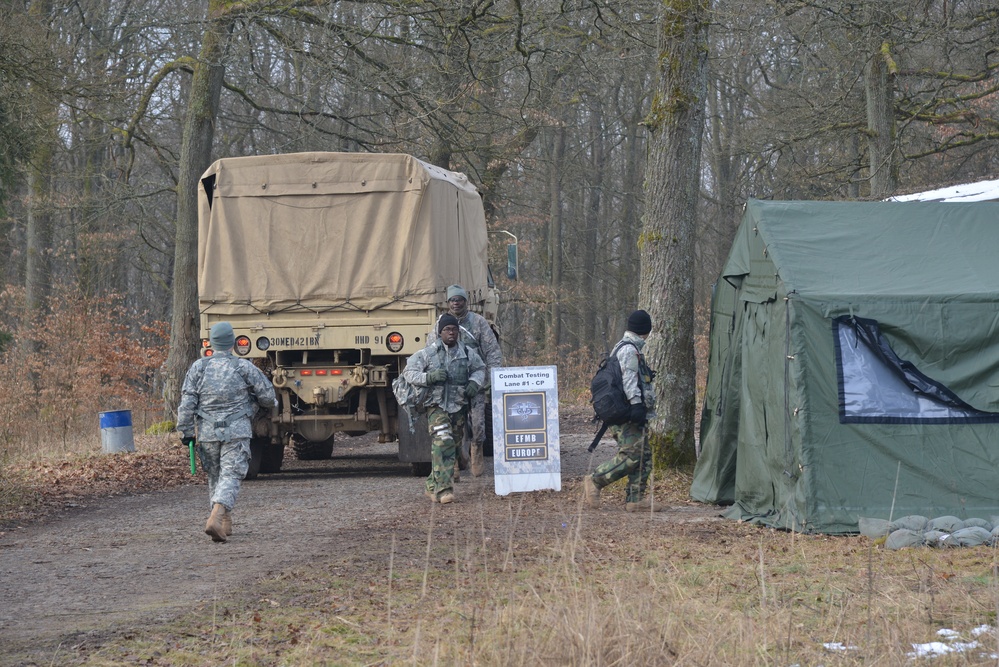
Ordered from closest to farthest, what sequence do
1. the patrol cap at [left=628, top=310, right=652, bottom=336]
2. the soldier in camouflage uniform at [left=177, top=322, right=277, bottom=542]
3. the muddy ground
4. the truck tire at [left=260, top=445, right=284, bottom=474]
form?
the muddy ground → the soldier in camouflage uniform at [left=177, top=322, right=277, bottom=542] → the patrol cap at [left=628, top=310, right=652, bottom=336] → the truck tire at [left=260, top=445, right=284, bottom=474]

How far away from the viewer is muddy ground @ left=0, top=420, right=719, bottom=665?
6.71 meters

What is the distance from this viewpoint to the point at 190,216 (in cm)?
1780

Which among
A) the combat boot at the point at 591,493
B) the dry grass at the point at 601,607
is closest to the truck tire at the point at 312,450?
the combat boot at the point at 591,493

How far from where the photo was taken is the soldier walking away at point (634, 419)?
33.8ft

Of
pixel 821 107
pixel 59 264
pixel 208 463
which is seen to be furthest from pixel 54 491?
pixel 59 264

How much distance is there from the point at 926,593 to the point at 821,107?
16.5 m

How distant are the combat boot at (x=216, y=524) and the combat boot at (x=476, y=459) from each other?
4160 millimetres

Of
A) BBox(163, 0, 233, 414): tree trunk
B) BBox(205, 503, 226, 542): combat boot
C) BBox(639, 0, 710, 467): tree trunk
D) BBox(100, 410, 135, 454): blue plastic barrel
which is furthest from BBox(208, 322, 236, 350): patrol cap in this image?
BBox(163, 0, 233, 414): tree trunk

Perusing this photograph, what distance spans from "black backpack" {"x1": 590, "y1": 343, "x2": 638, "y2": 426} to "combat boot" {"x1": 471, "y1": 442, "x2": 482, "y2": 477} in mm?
2757

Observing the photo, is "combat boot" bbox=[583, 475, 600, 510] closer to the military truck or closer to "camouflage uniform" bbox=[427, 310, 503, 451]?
"camouflage uniform" bbox=[427, 310, 503, 451]

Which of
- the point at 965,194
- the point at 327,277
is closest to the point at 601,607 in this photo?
the point at 327,277

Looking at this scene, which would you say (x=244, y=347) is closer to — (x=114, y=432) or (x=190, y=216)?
(x=114, y=432)

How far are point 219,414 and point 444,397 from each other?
2433 mm

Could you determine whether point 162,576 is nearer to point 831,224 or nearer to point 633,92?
point 831,224
